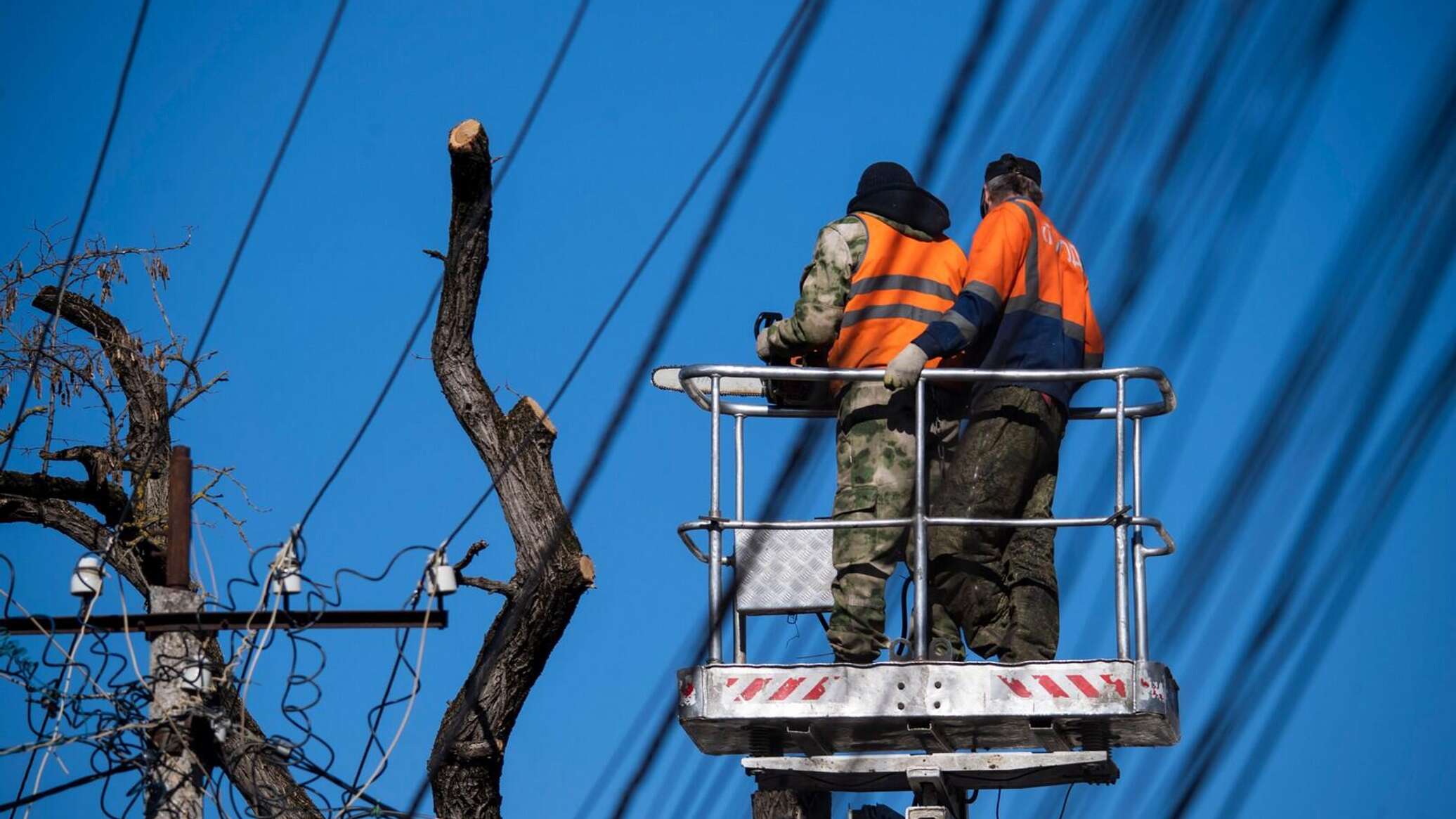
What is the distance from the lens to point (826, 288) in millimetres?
8562

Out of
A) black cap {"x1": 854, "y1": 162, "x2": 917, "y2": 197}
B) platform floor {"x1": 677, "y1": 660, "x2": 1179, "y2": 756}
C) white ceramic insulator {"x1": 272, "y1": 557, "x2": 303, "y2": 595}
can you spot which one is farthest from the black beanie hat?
white ceramic insulator {"x1": 272, "y1": 557, "x2": 303, "y2": 595}

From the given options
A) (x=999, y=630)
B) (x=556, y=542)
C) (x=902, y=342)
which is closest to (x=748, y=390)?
(x=902, y=342)

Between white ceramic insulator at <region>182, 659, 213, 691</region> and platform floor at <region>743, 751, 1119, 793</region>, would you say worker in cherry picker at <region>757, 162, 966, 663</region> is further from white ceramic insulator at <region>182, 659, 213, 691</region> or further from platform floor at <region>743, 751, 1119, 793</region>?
white ceramic insulator at <region>182, 659, 213, 691</region>

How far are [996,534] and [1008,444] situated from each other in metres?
0.37

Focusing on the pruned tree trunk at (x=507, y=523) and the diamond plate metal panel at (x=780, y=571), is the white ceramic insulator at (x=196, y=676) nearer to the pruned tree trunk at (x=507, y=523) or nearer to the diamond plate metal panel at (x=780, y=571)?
the diamond plate metal panel at (x=780, y=571)

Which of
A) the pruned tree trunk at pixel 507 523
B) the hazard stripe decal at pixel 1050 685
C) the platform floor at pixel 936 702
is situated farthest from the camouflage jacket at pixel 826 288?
the pruned tree trunk at pixel 507 523

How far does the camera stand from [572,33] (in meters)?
8.41

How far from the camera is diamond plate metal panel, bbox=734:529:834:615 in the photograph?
353 inches

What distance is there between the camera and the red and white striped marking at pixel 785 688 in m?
8.13

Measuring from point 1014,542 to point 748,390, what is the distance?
1.39m

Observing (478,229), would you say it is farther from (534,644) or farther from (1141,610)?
(1141,610)

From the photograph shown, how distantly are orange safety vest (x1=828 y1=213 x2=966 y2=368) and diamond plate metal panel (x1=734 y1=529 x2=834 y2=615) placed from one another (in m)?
0.81

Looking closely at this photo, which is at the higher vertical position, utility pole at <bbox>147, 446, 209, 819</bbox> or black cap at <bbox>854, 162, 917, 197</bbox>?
black cap at <bbox>854, 162, 917, 197</bbox>

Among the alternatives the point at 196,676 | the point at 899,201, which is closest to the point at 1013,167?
the point at 899,201
